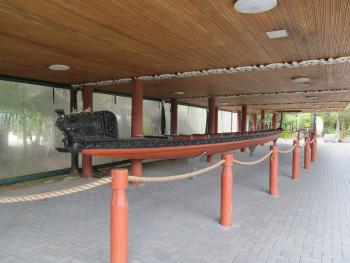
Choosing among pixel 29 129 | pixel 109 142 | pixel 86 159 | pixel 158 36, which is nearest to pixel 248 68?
pixel 158 36

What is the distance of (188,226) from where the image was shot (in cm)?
375

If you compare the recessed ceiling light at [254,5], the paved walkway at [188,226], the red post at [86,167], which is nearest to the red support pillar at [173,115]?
the red post at [86,167]

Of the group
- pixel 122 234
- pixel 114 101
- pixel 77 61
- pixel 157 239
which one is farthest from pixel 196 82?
pixel 122 234

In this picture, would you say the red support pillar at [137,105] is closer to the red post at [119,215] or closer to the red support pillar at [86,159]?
the red support pillar at [86,159]

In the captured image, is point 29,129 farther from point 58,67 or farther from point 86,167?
point 58,67

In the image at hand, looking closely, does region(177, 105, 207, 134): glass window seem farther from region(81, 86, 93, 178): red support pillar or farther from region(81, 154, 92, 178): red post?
region(81, 154, 92, 178): red post

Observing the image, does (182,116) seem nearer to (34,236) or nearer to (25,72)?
(25,72)

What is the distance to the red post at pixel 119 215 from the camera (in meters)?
2.11

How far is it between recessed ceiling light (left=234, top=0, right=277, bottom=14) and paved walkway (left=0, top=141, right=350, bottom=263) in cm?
240

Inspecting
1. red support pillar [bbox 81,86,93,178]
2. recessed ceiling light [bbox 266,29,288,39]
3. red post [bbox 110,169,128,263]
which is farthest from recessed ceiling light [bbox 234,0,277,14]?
red support pillar [bbox 81,86,93,178]

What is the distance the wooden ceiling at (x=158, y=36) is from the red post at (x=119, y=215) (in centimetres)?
170

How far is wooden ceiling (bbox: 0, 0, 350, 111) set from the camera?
2.94 meters

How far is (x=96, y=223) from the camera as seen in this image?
3.89 metres

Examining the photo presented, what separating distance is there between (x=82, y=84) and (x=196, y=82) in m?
2.94
